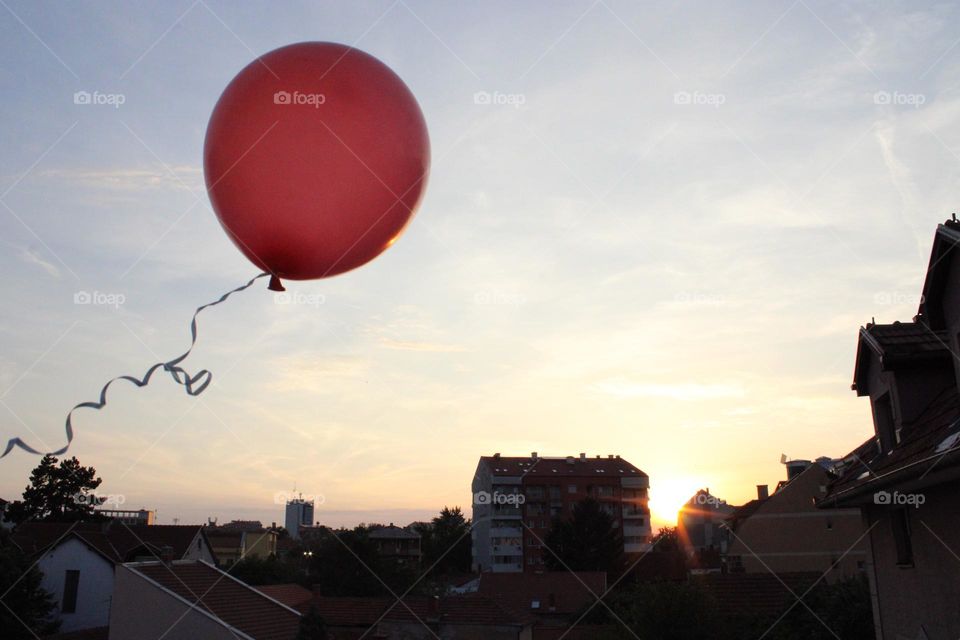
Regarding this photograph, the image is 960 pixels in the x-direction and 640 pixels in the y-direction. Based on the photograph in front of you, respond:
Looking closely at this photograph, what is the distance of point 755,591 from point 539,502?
127 ft

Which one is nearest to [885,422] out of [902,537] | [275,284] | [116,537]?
[902,537]

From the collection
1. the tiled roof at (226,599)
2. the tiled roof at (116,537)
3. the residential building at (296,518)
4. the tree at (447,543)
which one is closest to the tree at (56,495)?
the tiled roof at (116,537)

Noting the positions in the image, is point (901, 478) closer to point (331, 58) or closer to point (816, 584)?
point (331, 58)

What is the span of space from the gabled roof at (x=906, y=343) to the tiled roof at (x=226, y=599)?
13572 mm

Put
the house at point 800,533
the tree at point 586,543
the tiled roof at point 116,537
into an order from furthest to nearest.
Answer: the tree at point 586,543 → the house at point 800,533 → the tiled roof at point 116,537

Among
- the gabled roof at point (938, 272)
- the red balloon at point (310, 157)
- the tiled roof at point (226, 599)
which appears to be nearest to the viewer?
the red balloon at point (310, 157)

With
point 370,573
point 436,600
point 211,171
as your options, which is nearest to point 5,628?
point 436,600

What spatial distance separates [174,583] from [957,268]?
641 inches

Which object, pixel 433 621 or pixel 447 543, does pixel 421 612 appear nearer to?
pixel 433 621

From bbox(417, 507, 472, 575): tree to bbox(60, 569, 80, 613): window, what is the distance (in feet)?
120

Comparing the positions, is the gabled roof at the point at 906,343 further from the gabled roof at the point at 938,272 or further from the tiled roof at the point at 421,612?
the tiled roof at the point at 421,612

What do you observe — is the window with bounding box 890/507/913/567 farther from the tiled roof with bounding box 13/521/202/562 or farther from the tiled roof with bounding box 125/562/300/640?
the tiled roof with bounding box 13/521/202/562

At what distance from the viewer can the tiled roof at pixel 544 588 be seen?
1394 inches

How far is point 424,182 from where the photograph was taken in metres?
3.58
